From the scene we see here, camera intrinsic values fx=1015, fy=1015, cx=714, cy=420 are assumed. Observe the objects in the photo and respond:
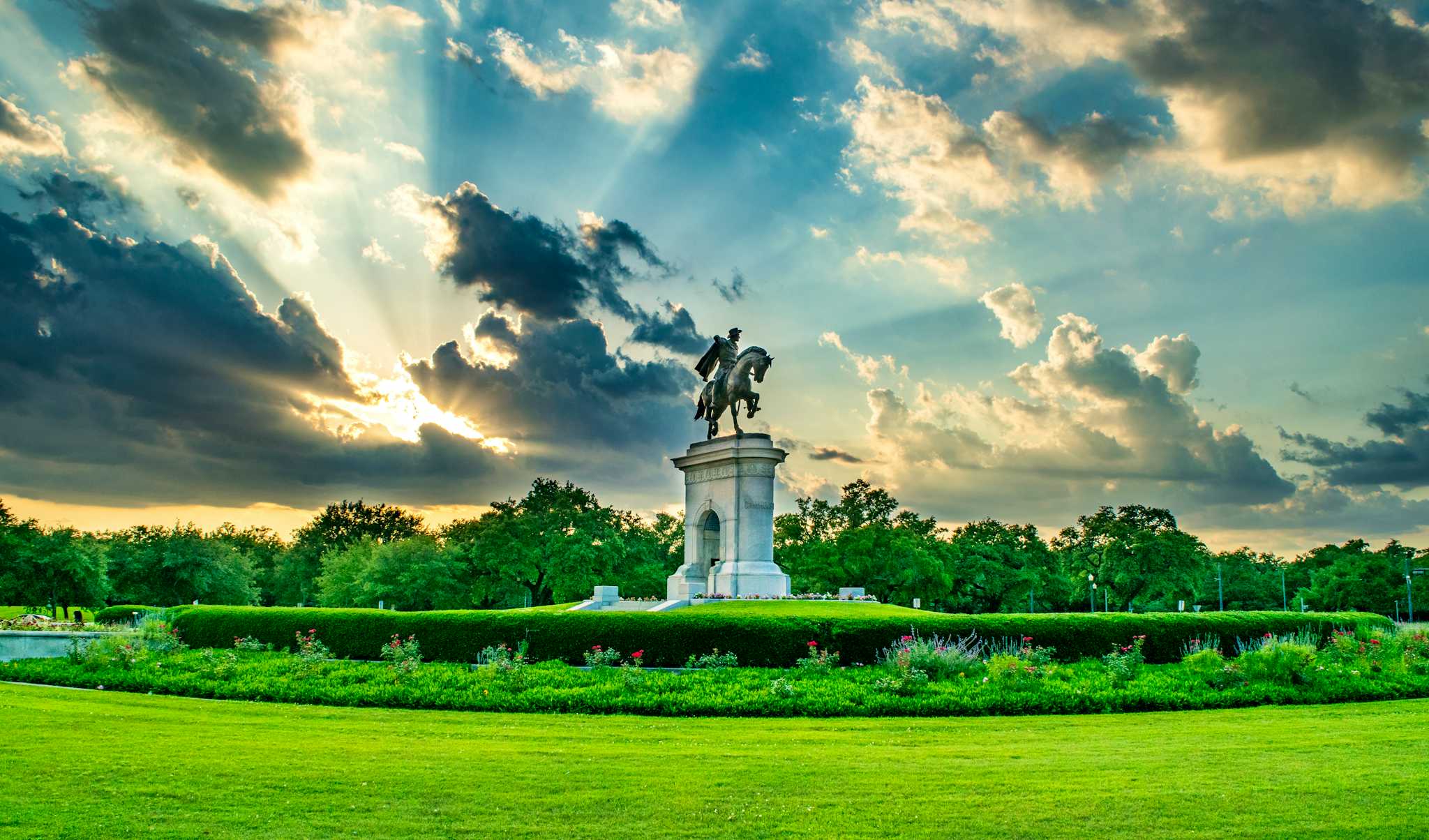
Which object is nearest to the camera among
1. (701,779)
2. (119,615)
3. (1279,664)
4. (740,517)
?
(701,779)

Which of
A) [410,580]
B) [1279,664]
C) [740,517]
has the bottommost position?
[1279,664]

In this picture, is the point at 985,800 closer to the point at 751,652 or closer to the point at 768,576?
the point at 751,652

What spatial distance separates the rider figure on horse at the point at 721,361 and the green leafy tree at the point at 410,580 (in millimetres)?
28813

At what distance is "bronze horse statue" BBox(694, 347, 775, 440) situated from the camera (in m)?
35.6

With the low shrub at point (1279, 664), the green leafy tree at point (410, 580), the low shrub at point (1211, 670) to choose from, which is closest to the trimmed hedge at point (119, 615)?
the green leafy tree at point (410, 580)

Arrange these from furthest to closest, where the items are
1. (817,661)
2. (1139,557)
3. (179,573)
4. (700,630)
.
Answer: (1139,557), (179,573), (700,630), (817,661)

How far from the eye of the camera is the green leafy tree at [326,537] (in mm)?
79875

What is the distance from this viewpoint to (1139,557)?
214ft

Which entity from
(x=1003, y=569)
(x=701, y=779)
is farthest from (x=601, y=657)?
(x=1003, y=569)

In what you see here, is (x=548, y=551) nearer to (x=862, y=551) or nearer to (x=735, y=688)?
(x=862, y=551)

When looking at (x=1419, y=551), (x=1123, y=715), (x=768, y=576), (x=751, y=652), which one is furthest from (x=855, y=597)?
(x=1419, y=551)

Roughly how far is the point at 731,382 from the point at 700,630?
15.2 meters

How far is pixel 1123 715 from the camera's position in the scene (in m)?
16.2

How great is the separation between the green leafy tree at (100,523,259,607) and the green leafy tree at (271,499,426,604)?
14.9m
